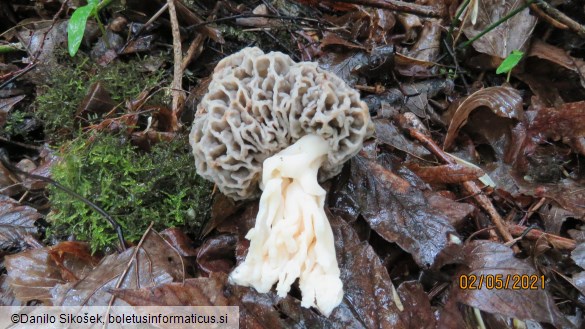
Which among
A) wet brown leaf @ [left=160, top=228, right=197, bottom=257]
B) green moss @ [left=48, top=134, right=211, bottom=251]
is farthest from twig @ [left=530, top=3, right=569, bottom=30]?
wet brown leaf @ [left=160, top=228, right=197, bottom=257]

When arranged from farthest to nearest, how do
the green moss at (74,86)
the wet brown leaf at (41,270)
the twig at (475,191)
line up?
1. the green moss at (74,86)
2. the twig at (475,191)
3. the wet brown leaf at (41,270)

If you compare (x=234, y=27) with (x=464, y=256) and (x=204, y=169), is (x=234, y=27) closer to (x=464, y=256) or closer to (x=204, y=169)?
(x=204, y=169)

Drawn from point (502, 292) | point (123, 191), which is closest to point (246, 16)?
point (123, 191)

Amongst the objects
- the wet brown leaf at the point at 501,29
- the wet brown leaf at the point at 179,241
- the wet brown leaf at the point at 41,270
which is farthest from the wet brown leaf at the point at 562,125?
the wet brown leaf at the point at 41,270

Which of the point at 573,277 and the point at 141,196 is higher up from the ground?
the point at 573,277

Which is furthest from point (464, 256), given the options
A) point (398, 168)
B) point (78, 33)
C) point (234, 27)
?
point (78, 33)

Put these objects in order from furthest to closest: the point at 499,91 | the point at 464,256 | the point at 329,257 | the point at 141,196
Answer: the point at 499,91 → the point at 141,196 → the point at 464,256 → the point at 329,257

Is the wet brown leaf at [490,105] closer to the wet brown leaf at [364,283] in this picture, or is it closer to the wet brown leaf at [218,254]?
the wet brown leaf at [364,283]
